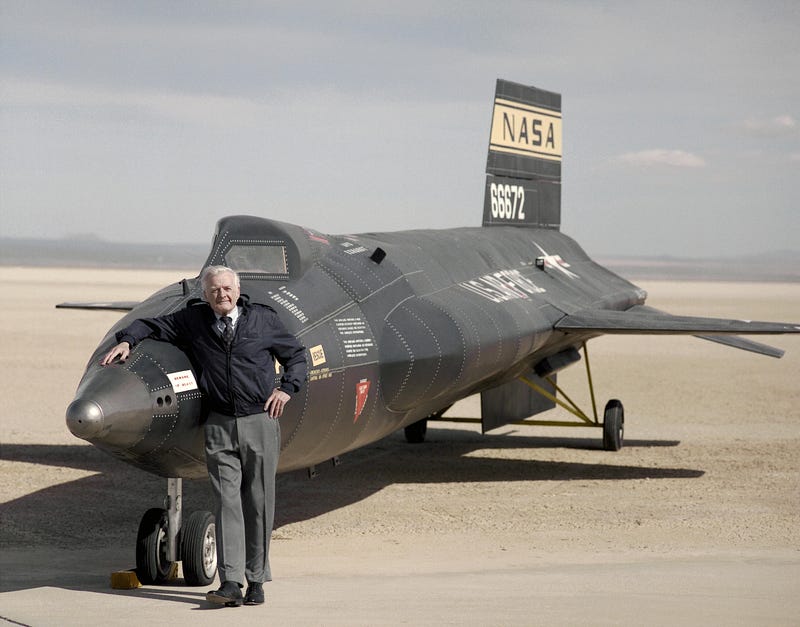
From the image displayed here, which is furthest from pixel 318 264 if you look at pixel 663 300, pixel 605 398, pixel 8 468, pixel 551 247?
pixel 663 300

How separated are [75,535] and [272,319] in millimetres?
4092

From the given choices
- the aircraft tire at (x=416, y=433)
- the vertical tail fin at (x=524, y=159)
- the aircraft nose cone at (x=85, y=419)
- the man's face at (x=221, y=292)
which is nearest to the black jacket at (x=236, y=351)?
the man's face at (x=221, y=292)

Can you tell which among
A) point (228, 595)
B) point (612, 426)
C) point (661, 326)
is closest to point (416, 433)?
point (612, 426)

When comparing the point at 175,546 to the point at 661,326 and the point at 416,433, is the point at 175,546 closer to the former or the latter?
the point at 661,326

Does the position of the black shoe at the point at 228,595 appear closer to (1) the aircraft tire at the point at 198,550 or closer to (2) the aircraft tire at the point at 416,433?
(1) the aircraft tire at the point at 198,550

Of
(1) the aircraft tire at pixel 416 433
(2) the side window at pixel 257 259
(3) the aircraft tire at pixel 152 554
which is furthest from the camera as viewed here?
(1) the aircraft tire at pixel 416 433

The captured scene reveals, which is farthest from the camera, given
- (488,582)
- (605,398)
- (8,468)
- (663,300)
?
→ (663,300)

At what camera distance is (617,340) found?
36.1 m

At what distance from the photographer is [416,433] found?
1714 centimetres

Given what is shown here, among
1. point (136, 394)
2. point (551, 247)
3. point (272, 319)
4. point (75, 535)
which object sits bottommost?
point (75, 535)

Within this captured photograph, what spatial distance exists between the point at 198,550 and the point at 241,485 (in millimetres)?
847

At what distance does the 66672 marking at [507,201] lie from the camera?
61.0 feet

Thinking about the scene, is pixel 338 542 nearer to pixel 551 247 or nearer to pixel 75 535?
pixel 75 535

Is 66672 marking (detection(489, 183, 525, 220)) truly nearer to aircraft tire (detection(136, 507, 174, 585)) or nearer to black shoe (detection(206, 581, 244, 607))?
aircraft tire (detection(136, 507, 174, 585))
